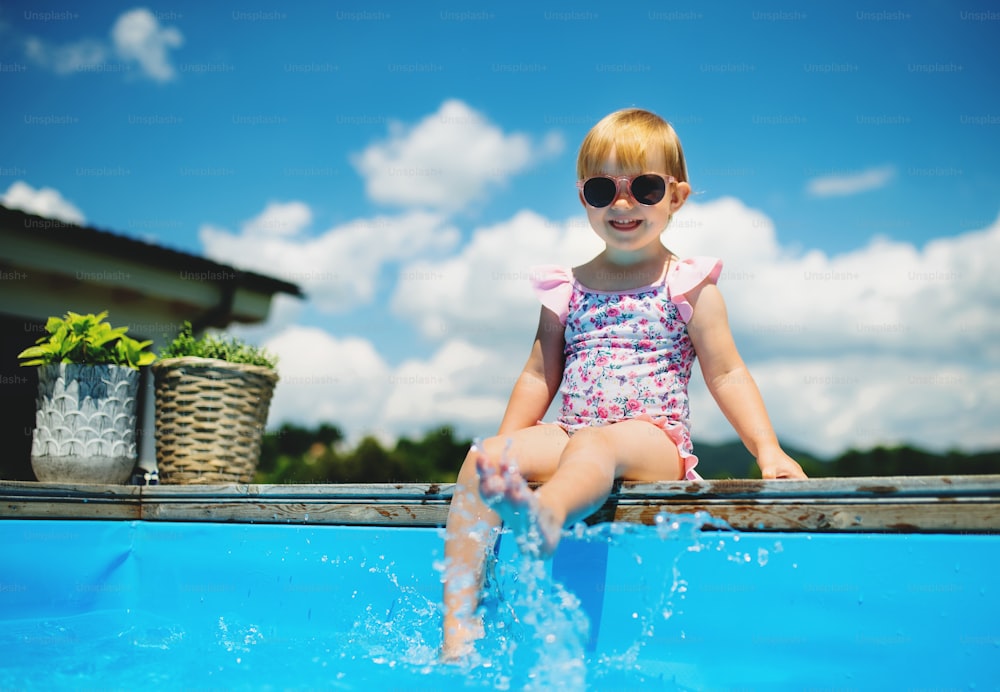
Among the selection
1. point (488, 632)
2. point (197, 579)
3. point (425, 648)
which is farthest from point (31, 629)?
point (488, 632)

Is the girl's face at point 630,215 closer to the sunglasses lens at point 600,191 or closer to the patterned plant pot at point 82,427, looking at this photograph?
the sunglasses lens at point 600,191

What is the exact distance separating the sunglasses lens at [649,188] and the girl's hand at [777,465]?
0.85 metres

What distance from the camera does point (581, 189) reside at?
2.47 m

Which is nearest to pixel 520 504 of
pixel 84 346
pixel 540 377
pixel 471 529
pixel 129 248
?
pixel 471 529

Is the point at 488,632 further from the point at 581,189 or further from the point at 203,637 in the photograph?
the point at 581,189

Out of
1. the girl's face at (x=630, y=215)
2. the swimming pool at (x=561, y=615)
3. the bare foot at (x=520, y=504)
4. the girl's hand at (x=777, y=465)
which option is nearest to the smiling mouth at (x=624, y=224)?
the girl's face at (x=630, y=215)

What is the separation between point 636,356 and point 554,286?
415 millimetres

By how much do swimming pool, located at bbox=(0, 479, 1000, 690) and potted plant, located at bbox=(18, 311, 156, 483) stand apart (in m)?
0.66

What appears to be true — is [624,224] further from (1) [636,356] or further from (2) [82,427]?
(2) [82,427]

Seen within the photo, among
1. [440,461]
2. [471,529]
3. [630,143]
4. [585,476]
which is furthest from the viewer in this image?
[440,461]

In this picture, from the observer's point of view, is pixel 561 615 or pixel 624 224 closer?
pixel 561 615

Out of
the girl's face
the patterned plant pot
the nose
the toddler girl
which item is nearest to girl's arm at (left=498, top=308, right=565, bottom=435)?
the toddler girl

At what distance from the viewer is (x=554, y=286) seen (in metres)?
2.58

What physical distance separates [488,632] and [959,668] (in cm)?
100
